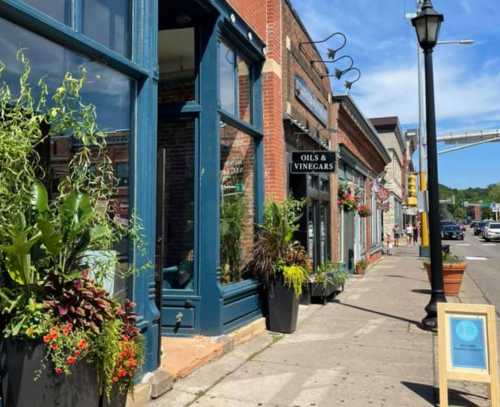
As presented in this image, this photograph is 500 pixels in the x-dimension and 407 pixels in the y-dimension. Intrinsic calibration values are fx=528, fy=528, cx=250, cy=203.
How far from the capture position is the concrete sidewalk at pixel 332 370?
502 centimetres

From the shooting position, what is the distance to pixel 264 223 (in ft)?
27.7

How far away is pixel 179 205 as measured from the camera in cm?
723

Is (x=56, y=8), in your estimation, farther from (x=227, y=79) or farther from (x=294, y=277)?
(x=294, y=277)

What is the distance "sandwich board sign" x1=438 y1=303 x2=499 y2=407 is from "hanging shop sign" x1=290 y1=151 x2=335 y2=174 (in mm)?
5473

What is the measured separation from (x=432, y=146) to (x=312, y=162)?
7.63 ft

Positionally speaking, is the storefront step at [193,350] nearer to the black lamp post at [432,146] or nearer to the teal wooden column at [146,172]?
the teal wooden column at [146,172]

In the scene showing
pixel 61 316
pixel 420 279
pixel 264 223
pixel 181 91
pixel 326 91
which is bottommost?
pixel 420 279

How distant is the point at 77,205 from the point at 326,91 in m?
11.8

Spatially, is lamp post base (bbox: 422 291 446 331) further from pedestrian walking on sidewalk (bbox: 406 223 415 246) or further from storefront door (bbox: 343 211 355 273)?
pedestrian walking on sidewalk (bbox: 406 223 415 246)

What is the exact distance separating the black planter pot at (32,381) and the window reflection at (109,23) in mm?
2797

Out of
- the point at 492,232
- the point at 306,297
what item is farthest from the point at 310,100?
the point at 492,232

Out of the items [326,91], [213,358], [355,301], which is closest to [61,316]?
[213,358]

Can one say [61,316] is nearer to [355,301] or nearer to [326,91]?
[355,301]

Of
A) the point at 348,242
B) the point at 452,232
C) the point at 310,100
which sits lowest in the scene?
the point at 452,232
